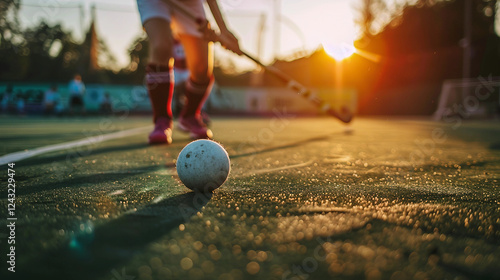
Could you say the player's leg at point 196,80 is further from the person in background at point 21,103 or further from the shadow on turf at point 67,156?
the person in background at point 21,103

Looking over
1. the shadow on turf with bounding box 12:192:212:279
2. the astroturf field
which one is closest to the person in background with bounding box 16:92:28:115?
the astroturf field

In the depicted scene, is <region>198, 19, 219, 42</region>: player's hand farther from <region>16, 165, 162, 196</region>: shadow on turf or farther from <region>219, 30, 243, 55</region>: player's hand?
<region>16, 165, 162, 196</region>: shadow on turf

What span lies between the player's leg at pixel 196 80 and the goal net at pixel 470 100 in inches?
605

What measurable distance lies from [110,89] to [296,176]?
27148 mm

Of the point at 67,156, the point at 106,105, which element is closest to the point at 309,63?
the point at 106,105

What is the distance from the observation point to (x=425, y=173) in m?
2.49

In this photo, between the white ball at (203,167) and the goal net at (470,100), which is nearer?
the white ball at (203,167)

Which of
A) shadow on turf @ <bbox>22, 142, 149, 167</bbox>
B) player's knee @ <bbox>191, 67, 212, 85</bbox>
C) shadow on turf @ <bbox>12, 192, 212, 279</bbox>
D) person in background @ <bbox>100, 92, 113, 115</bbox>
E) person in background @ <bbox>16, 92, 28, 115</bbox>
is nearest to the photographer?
shadow on turf @ <bbox>12, 192, 212, 279</bbox>

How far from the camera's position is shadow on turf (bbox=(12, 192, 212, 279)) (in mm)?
906

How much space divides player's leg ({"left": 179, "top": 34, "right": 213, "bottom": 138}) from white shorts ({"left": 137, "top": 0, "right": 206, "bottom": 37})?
82 millimetres

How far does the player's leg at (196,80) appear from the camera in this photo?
4.43m

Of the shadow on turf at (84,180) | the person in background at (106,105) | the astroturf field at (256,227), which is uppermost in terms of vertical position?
the astroturf field at (256,227)

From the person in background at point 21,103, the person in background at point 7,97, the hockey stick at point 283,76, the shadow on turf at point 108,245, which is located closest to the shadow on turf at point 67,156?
the hockey stick at point 283,76

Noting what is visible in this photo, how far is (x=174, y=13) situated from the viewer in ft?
13.6
